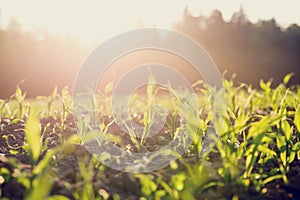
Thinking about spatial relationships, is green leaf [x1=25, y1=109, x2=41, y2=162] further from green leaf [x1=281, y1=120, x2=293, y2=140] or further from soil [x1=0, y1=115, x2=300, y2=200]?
green leaf [x1=281, y1=120, x2=293, y2=140]

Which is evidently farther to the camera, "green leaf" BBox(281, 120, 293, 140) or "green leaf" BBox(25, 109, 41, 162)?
"green leaf" BBox(281, 120, 293, 140)

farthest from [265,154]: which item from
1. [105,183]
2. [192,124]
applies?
[105,183]

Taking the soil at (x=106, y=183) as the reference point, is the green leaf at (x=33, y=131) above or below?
above

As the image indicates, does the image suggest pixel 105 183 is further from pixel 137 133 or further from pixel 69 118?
pixel 69 118

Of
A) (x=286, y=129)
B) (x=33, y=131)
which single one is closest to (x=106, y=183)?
(x=33, y=131)

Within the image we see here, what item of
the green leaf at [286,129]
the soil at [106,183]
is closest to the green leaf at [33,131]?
the soil at [106,183]

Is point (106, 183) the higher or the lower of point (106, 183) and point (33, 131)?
the lower

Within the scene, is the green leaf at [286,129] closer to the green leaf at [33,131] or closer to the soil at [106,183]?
the soil at [106,183]

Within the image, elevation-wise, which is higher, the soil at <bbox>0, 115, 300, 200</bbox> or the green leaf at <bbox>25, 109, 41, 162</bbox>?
the green leaf at <bbox>25, 109, 41, 162</bbox>

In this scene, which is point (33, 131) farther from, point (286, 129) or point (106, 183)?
point (286, 129)

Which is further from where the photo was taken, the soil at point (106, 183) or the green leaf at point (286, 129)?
the green leaf at point (286, 129)

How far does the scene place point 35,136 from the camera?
4.99 ft

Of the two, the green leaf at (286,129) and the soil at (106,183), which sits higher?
the green leaf at (286,129)

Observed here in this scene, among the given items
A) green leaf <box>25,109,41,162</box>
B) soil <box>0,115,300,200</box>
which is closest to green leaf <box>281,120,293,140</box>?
soil <box>0,115,300,200</box>
